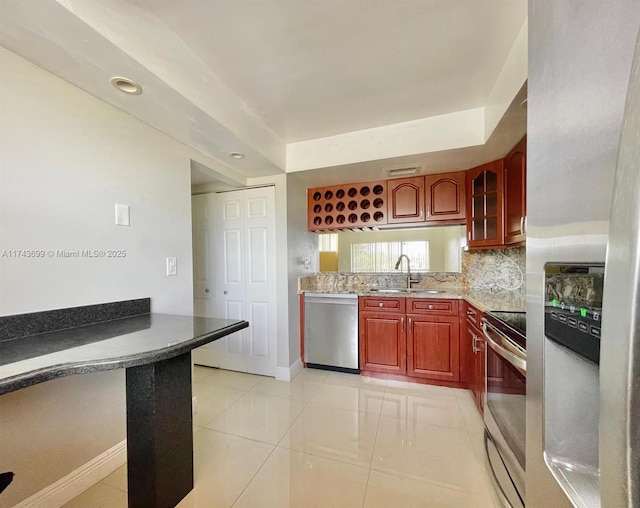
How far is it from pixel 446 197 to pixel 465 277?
0.91 metres

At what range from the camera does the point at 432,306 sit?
258cm

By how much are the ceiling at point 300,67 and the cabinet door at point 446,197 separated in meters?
0.31

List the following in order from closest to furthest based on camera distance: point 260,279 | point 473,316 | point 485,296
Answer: point 473,316 < point 485,296 < point 260,279

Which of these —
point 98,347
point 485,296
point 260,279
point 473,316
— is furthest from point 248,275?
point 485,296

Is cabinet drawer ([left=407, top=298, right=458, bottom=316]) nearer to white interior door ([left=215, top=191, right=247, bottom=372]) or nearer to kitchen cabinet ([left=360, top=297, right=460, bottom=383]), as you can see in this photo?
kitchen cabinet ([left=360, top=297, right=460, bottom=383])

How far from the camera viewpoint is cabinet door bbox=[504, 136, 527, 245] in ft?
6.35

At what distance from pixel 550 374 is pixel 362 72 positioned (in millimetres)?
1842

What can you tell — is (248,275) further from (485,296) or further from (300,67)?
(485,296)

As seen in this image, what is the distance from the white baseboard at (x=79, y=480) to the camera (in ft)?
4.14

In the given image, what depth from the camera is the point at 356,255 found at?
3.36 metres

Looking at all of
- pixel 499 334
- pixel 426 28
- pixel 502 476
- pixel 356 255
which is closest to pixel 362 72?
pixel 426 28

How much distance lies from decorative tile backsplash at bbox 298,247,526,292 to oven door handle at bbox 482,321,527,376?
1377 millimetres

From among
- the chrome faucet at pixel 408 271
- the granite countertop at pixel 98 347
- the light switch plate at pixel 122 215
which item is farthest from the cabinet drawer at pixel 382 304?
the light switch plate at pixel 122 215

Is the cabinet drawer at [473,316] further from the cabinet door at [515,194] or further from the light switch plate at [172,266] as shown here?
the light switch plate at [172,266]
